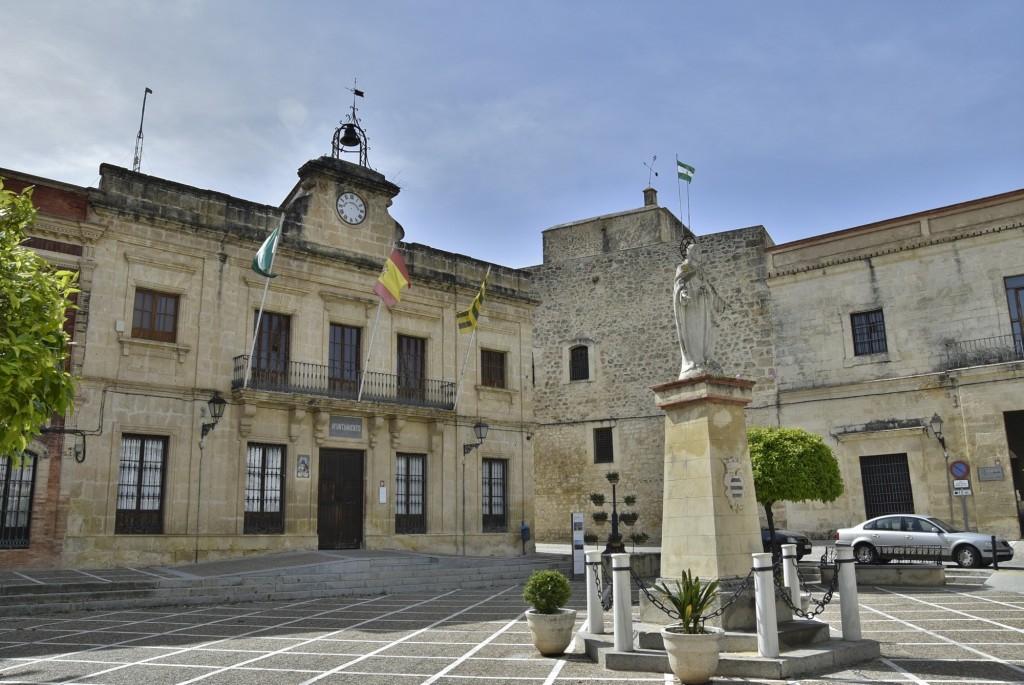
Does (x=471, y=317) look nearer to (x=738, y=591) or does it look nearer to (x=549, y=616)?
(x=549, y=616)

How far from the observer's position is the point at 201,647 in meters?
9.14

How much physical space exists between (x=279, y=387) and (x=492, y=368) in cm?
684

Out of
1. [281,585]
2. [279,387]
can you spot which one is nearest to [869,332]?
[279,387]

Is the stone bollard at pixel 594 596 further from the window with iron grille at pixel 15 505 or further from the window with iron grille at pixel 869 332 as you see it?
the window with iron grille at pixel 869 332

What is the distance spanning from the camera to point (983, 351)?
894 inches

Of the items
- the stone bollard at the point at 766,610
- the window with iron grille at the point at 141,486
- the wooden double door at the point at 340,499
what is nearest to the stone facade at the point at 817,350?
the wooden double door at the point at 340,499

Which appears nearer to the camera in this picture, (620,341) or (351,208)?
(351,208)

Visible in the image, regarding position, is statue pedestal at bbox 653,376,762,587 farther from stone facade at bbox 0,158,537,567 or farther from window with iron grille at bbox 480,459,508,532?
window with iron grille at bbox 480,459,508,532

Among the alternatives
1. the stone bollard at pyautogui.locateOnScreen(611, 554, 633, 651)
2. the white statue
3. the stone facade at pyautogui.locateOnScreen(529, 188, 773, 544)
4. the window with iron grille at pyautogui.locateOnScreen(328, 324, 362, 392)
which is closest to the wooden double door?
the window with iron grille at pyautogui.locateOnScreen(328, 324, 362, 392)

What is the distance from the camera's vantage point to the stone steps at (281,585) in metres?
12.5

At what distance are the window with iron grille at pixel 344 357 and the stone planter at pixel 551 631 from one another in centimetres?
1265

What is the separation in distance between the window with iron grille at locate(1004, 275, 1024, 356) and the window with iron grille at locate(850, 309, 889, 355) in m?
3.28

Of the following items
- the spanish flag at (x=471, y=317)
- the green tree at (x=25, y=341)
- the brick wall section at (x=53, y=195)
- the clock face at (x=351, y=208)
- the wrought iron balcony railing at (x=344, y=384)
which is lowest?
the green tree at (x=25, y=341)

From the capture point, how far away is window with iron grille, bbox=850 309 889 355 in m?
24.6
